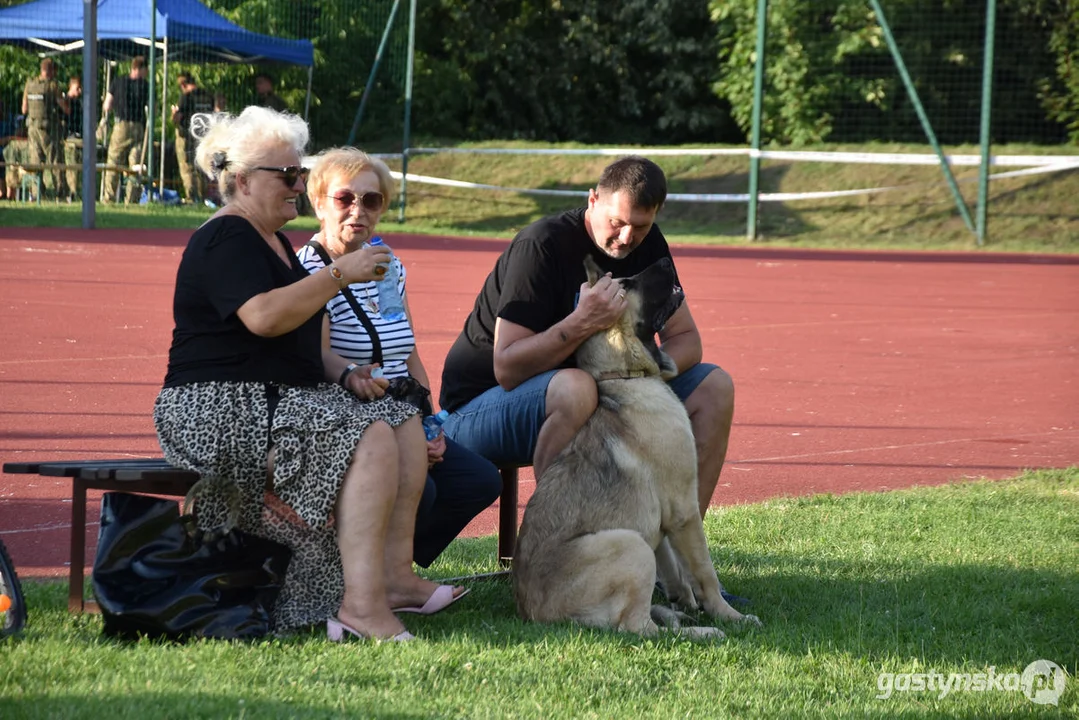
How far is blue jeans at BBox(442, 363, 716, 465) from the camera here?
15.7ft

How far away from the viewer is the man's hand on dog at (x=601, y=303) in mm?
4625

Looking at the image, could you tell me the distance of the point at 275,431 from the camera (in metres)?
4.13

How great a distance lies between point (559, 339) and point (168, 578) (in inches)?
61.6

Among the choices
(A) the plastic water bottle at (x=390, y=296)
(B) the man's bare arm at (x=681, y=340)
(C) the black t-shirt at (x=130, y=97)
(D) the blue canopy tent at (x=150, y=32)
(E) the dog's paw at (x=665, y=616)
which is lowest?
(E) the dog's paw at (x=665, y=616)

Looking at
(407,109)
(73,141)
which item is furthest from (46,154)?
(407,109)

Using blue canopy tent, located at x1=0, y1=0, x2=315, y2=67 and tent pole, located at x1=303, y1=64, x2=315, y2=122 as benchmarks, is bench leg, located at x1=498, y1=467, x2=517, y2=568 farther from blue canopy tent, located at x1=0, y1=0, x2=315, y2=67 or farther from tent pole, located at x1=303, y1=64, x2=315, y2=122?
tent pole, located at x1=303, y1=64, x2=315, y2=122

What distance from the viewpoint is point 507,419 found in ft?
16.0

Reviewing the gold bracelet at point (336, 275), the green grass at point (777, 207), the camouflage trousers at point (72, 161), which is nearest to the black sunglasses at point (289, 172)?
the gold bracelet at point (336, 275)

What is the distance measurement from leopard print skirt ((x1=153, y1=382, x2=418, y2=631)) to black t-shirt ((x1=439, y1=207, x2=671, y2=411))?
85cm

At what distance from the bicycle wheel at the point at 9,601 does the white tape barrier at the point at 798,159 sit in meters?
19.8

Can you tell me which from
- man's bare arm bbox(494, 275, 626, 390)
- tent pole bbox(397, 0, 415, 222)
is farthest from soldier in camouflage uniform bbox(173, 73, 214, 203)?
man's bare arm bbox(494, 275, 626, 390)

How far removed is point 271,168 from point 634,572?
179 cm

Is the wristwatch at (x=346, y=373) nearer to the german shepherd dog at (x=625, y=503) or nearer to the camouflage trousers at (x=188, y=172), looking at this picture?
the german shepherd dog at (x=625, y=503)

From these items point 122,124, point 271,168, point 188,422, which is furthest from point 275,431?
point 122,124
